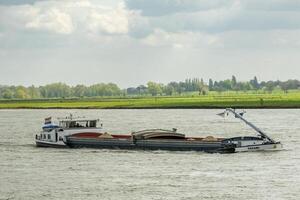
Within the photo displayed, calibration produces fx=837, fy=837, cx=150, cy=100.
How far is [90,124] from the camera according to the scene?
102438 millimetres

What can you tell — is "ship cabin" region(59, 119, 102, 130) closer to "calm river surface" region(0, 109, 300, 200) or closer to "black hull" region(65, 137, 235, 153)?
"black hull" region(65, 137, 235, 153)

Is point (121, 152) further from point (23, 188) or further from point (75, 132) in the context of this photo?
point (23, 188)

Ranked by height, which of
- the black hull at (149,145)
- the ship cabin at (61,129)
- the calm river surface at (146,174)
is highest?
the ship cabin at (61,129)

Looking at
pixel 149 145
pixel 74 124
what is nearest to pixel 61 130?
pixel 74 124

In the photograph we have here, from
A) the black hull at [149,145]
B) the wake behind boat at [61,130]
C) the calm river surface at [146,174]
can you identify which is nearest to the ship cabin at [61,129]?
the wake behind boat at [61,130]

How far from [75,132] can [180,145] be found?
17.1 meters

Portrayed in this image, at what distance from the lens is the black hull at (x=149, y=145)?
8594 centimetres

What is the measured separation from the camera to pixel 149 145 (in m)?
91.3

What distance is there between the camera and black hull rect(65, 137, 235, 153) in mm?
85938

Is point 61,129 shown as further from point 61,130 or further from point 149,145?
point 149,145

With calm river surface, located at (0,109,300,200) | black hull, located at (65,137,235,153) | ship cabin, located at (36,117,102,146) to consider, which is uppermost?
ship cabin, located at (36,117,102,146)

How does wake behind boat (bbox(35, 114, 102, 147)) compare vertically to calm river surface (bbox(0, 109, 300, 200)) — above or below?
above

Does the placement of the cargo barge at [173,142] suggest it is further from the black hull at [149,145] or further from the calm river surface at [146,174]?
the calm river surface at [146,174]

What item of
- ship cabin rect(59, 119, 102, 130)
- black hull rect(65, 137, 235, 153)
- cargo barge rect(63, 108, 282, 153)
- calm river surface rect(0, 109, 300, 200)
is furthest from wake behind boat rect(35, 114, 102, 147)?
calm river surface rect(0, 109, 300, 200)
